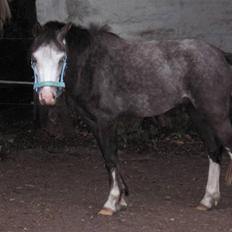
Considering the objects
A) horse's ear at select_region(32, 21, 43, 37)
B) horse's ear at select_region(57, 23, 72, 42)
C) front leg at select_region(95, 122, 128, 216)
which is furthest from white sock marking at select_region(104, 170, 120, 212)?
horse's ear at select_region(32, 21, 43, 37)

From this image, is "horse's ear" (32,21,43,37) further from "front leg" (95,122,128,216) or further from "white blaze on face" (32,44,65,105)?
"front leg" (95,122,128,216)

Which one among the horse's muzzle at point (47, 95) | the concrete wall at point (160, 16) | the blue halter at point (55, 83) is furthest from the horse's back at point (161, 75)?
the concrete wall at point (160, 16)

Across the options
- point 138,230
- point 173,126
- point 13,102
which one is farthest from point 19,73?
point 138,230

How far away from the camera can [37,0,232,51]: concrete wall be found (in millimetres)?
8055

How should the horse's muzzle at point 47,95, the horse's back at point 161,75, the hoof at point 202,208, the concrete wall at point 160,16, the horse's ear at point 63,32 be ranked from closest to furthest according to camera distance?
1. the horse's muzzle at point 47,95
2. the horse's ear at point 63,32
3. the horse's back at point 161,75
4. the hoof at point 202,208
5. the concrete wall at point 160,16

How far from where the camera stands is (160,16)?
814 cm

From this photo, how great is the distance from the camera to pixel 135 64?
5.21m

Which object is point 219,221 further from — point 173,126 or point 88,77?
point 173,126

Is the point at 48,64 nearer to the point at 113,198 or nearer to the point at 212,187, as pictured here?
the point at 113,198

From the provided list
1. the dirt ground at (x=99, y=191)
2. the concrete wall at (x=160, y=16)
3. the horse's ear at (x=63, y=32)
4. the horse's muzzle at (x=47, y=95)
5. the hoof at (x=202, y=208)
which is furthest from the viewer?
the concrete wall at (x=160, y=16)

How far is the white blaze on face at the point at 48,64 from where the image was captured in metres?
4.79

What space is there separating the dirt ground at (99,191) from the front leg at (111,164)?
10 centimetres

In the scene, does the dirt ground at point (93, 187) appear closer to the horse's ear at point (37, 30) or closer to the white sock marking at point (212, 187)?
the white sock marking at point (212, 187)

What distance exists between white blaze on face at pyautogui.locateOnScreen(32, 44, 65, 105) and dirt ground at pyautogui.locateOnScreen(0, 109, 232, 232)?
1.12 metres
